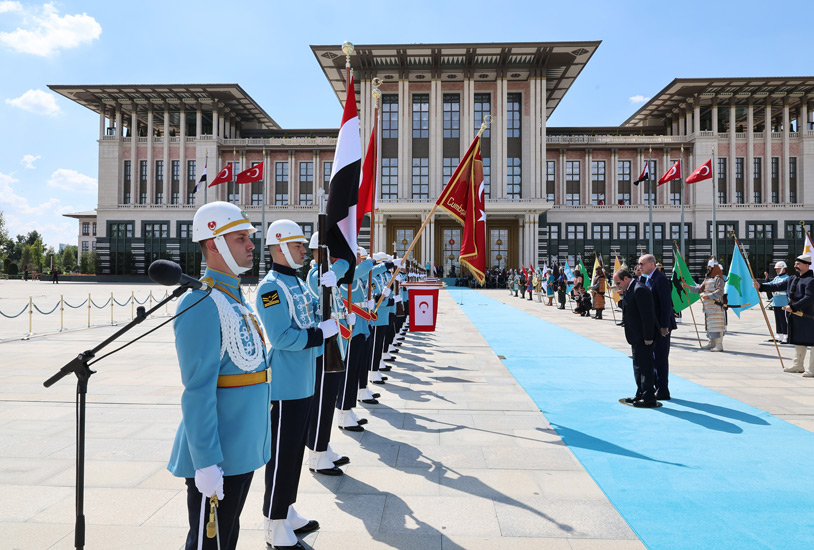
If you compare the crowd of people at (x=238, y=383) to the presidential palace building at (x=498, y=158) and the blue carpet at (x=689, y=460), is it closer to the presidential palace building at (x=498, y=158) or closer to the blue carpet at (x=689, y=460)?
the blue carpet at (x=689, y=460)

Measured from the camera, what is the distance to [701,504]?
4.07 metres

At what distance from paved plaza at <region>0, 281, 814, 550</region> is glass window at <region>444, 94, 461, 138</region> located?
47057 millimetres

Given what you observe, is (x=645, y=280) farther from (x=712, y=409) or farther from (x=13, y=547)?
(x=13, y=547)

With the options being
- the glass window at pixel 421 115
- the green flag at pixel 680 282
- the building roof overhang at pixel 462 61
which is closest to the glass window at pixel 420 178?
the glass window at pixel 421 115

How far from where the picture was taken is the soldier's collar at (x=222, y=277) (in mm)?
2598

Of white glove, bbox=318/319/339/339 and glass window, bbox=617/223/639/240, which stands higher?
glass window, bbox=617/223/639/240

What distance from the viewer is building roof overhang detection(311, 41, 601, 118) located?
161ft

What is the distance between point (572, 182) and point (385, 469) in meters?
58.3

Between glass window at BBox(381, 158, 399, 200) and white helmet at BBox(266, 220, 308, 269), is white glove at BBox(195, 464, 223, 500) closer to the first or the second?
white helmet at BBox(266, 220, 308, 269)

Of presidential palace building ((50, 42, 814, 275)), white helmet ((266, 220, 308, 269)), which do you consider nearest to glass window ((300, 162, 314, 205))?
presidential palace building ((50, 42, 814, 275))

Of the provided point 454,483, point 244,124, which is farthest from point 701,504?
Answer: point 244,124

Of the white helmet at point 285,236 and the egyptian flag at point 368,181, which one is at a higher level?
the egyptian flag at point 368,181

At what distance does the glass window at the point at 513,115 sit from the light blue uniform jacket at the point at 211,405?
180ft

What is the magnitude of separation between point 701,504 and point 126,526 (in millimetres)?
4309
